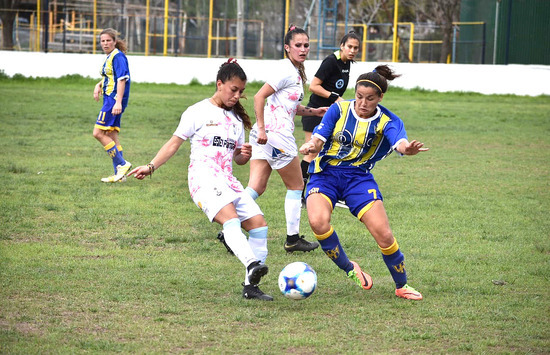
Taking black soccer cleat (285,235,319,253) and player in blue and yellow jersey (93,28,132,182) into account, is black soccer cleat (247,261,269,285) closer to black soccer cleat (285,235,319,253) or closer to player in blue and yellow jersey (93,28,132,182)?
black soccer cleat (285,235,319,253)

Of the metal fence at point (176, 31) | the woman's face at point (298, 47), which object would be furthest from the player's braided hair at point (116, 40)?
the metal fence at point (176, 31)

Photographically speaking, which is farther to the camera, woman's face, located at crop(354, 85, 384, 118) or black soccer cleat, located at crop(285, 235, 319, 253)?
black soccer cleat, located at crop(285, 235, 319, 253)

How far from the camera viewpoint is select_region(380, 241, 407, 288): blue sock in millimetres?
5383

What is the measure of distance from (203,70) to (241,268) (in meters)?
21.8

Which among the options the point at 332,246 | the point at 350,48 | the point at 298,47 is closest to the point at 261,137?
the point at 298,47

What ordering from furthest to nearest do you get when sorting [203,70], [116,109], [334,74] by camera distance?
[203,70] < [116,109] < [334,74]

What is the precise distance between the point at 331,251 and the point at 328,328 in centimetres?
89

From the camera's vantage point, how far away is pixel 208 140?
5344mm

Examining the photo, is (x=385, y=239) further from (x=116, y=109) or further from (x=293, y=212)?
(x=116, y=109)

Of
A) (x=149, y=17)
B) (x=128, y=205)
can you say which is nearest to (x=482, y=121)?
(x=128, y=205)

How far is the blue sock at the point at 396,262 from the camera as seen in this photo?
5.38 m

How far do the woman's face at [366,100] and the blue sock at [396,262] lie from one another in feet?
3.19

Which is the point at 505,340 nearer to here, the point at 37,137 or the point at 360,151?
the point at 360,151

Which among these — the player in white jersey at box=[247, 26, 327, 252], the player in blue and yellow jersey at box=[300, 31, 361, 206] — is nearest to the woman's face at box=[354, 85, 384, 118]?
the player in white jersey at box=[247, 26, 327, 252]
